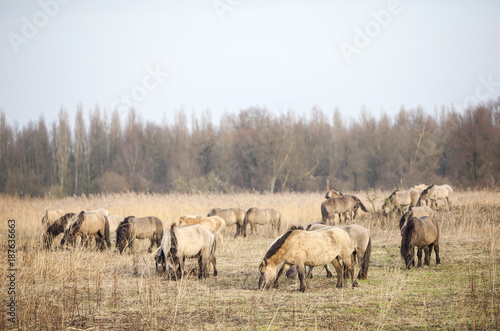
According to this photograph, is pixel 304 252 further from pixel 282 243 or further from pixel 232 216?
pixel 232 216

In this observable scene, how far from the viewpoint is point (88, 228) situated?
1423cm

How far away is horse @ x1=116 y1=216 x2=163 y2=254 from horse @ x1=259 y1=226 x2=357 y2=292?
588 centimetres

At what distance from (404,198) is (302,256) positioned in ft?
47.1

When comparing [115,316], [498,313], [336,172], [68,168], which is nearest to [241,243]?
[115,316]

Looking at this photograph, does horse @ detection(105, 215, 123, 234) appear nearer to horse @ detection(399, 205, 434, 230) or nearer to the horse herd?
the horse herd

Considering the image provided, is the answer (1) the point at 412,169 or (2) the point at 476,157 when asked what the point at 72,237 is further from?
(1) the point at 412,169

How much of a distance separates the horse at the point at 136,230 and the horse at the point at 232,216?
3946 millimetres

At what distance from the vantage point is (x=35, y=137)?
2158 inches

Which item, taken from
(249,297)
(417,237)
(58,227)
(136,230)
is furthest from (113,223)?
(417,237)

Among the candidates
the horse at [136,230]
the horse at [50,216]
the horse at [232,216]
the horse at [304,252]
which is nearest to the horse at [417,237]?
the horse at [304,252]

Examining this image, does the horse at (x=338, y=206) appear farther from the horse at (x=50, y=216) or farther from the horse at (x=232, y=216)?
the horse at (x=50, y=216)

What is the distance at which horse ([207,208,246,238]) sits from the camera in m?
17.7

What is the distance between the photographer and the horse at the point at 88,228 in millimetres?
13891

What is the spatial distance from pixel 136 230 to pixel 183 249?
14.4 ft
